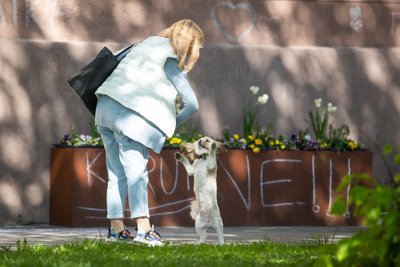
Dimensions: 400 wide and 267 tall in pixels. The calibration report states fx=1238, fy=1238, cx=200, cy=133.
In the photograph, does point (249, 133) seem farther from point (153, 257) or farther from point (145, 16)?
point (153, 257)

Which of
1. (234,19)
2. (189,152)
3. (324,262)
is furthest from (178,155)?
(234,19)

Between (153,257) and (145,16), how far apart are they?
6.69m

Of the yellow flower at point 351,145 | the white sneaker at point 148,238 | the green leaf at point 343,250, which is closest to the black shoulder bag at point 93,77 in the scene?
the white sneaker at point 148,238

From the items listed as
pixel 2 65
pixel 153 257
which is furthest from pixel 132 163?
pixel 2 65

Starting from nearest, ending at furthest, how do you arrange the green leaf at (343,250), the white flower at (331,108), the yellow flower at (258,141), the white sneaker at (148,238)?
1. the green leaf at (343,250)
2. the white sneaker at (148,238)
3. the yellow flower at (258,141)
4. the white flower at (331,108)

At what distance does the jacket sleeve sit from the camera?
8938mm

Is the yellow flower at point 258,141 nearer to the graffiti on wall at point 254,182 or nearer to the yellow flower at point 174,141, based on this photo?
the graffiti on wall at point 254,182

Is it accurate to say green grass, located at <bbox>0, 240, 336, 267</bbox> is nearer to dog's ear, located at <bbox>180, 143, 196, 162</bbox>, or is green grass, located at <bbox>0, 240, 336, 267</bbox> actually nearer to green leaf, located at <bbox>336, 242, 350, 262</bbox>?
dog's ear, located at <bbox>180, 143, 196, 162</bbox>

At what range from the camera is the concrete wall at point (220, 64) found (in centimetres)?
1309

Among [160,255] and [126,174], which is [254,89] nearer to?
[126,174]

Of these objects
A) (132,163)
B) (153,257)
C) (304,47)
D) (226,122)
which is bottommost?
(153,257)

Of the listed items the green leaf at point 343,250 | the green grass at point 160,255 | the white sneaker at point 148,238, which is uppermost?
the white sneaker at point 148,238

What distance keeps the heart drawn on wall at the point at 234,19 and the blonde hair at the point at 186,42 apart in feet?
17.0

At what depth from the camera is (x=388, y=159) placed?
47.5ft
